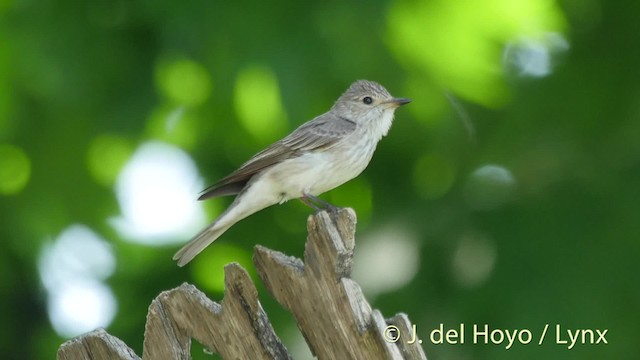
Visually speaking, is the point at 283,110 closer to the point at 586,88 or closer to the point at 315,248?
the point at 586,88

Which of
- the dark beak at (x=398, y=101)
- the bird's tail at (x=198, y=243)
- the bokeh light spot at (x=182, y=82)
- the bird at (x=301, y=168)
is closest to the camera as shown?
the bird's tail at (x=198, y=243)

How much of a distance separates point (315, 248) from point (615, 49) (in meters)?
3.70

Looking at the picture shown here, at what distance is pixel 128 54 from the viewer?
22.5ft

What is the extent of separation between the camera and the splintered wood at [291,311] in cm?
379

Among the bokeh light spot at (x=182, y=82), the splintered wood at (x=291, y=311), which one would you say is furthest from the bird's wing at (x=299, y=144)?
the splintered wood at (x=291, y=311)

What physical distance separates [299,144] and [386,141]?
4.56 feet

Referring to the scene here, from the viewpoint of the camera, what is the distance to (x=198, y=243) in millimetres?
5293

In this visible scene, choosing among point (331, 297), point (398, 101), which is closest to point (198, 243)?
point (398, 101)

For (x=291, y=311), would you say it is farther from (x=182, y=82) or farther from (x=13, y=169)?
(x=13, y=169)

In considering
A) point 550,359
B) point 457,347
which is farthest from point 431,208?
point 550,359

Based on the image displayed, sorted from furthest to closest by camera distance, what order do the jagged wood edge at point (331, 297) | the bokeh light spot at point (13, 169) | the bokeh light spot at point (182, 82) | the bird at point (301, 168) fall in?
the bokeh light spot at point (13, 169), the bokeh light spot at point (182, 82), the bird at point (301, 168), the jagged wood edge at point (331, 297)

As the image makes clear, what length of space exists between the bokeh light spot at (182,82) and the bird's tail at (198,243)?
5.06ft

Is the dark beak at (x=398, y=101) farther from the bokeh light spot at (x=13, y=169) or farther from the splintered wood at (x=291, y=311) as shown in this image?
the bokeh light spot at (x=13, y=169)

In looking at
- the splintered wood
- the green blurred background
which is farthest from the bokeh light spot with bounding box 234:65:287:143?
the splintered wood
